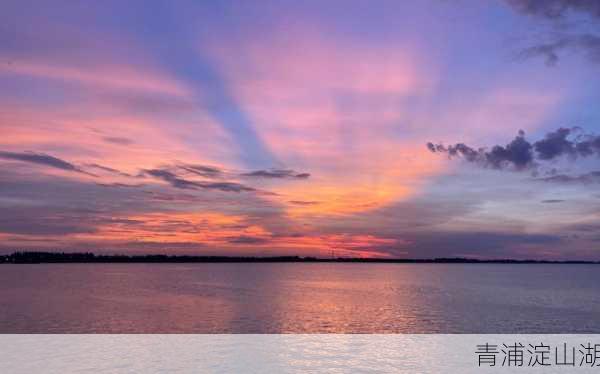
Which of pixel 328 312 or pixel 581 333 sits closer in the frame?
pixel 581 333

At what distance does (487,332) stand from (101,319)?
4383cm

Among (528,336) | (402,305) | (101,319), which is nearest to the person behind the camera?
(528,336)

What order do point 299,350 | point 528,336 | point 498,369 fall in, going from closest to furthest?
point 498,369
point 299,350
point 528,336

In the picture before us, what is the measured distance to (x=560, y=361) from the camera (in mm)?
45156

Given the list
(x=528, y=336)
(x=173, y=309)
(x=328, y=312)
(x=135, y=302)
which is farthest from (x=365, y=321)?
(x=135, y=302)

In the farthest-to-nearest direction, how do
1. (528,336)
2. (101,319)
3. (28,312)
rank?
(28,312) → (101,319) → (528,336)

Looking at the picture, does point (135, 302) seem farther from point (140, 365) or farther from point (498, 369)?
point (498, 369)

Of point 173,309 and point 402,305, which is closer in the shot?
point 173,309

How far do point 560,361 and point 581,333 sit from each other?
19845 mm

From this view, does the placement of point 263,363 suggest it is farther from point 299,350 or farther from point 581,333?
point 581,333

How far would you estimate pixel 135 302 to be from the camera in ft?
308

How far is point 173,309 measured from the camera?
83.5 meters

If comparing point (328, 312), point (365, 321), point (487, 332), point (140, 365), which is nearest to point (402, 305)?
point (328, 312)

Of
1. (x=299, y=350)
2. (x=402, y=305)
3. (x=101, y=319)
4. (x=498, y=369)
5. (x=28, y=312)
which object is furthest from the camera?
(x=402, y=305)
